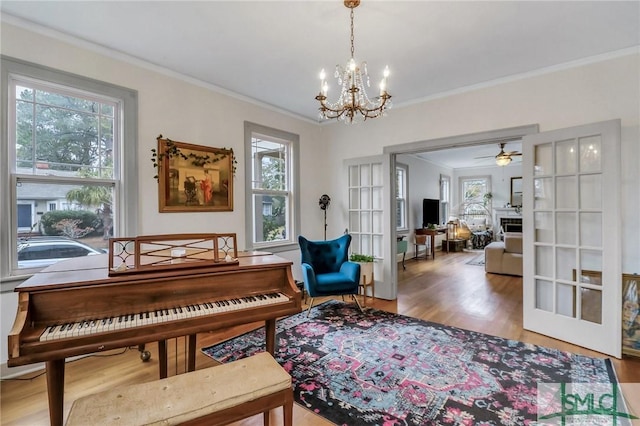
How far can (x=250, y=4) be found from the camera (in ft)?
7.09

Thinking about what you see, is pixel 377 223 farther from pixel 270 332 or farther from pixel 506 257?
pixel 506 257

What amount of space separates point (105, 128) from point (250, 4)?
6.20 ft

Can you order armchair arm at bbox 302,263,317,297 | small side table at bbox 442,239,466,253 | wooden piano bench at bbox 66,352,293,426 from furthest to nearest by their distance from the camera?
small side table at bbox 442,239,466,253 < armchair arm at bbox 302,263,317,297 < wooden piano bench at bbox 66,352,293,426

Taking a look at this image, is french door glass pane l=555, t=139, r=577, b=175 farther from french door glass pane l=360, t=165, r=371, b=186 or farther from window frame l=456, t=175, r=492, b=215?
window frame l=456, t=175, r=492, b=215

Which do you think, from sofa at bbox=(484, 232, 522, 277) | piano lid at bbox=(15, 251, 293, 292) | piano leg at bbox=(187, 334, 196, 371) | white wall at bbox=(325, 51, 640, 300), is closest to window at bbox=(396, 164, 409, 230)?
sofa at bbox=(484, 232, 522, 277)

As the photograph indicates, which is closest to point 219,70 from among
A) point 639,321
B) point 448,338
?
point 448,338

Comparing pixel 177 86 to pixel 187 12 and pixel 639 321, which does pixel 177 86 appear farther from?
pixel 639 321

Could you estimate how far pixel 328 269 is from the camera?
3.99 metres

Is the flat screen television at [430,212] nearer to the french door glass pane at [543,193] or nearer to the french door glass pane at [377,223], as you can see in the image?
the french door glass pane at [377,223]

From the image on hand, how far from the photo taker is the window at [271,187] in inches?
159

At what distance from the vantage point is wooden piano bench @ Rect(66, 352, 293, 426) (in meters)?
1.18

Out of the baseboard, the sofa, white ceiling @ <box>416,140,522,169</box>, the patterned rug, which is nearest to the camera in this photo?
the patterned rug

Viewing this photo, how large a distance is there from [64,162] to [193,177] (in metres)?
1.13

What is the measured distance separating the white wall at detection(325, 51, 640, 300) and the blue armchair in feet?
2.77
